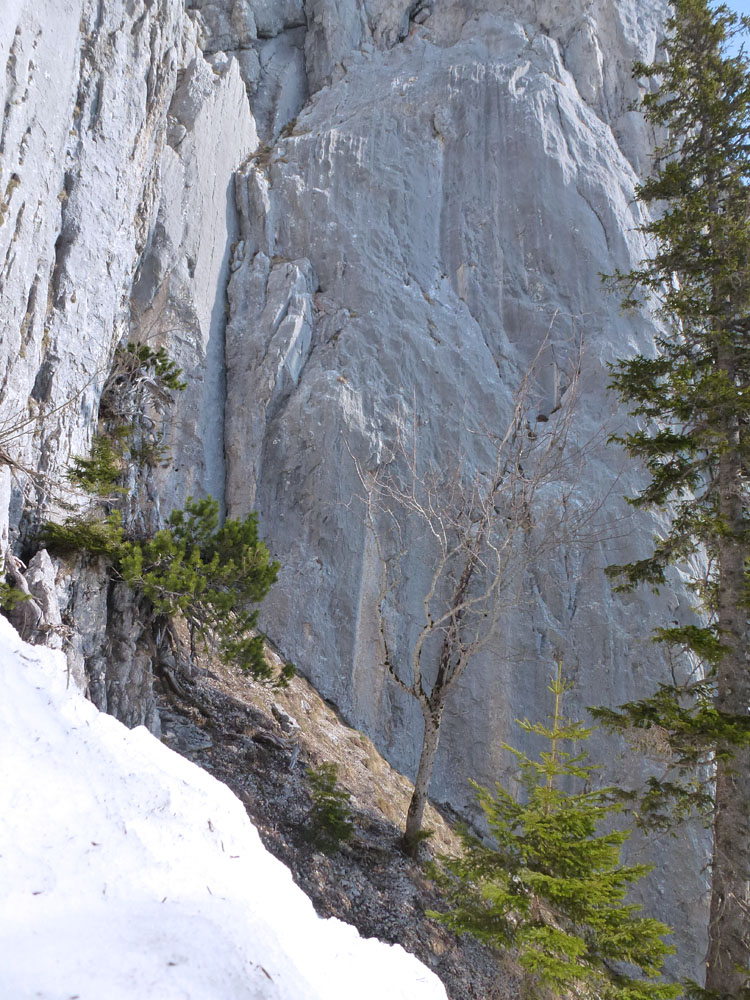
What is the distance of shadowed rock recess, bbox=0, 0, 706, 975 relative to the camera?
9.15 metres

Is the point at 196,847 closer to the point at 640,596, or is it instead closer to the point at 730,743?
the point at 730,743

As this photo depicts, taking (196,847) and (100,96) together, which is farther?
(100,96)

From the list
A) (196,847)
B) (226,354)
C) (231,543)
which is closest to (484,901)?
(196,847)

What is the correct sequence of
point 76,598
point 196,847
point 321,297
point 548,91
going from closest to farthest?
point 196,847 → point 76,598 → point 321,297 → point 548,91

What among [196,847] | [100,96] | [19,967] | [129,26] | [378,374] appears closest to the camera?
[19,967]

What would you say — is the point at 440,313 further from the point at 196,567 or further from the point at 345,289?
the point at 196,567

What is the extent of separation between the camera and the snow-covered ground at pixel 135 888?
1.97 m

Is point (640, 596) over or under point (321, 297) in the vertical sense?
under

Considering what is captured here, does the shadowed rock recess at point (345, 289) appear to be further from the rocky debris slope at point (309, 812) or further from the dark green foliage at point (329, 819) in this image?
the dark green foliage at point (329, 819)

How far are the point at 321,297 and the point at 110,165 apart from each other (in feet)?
27.1

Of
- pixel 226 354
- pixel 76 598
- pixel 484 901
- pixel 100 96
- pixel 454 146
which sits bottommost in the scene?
pixel 484 901

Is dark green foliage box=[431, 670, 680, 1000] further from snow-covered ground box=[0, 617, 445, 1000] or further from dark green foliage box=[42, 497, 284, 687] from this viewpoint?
dark green foliage box=[42, 497, 284, 687]

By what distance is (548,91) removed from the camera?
21438 mm

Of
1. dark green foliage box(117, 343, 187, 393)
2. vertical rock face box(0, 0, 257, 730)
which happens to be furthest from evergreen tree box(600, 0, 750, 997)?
dark green foliage box(117, 343, 187, 393)
